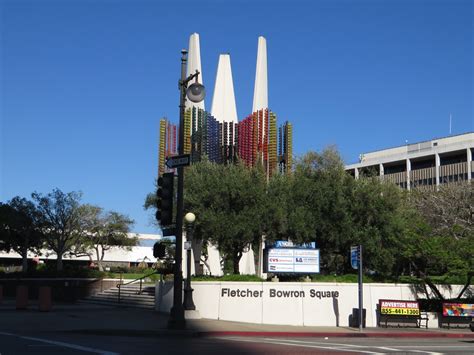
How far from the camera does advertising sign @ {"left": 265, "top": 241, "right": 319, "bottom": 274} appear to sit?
29078 millimetres

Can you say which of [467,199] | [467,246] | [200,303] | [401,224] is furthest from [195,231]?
[467,199]

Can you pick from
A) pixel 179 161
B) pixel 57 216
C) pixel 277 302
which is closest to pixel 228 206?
pixel 277 302

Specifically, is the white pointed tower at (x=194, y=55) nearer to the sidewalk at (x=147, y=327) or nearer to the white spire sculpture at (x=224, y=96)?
the white spire sculpture at (x=224, y=96)

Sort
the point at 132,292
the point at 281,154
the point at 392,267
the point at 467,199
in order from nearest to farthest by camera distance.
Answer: the point at 392,267
the point at 132,292
the point at 281,154
the point at 467,199

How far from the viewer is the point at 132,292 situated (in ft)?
120

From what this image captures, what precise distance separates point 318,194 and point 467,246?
787 centimetres

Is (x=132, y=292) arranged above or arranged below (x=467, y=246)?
below

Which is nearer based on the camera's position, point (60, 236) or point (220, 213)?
point (220, 213)

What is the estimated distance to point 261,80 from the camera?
46.8m

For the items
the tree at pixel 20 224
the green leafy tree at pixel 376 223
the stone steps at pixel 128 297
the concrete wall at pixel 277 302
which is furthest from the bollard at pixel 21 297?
the tree at pixel 20 224

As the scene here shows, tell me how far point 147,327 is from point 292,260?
894cm

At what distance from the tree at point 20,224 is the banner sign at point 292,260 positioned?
138ft

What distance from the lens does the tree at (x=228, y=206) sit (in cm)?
3120

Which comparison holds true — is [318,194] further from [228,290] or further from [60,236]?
[60,236]
